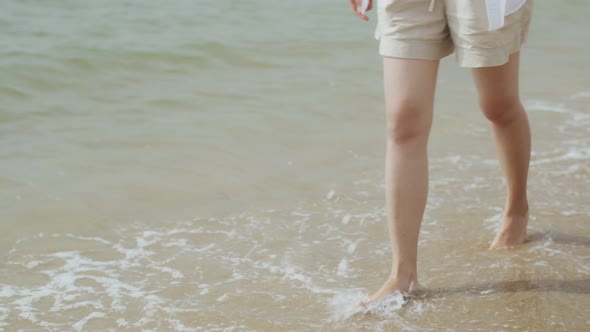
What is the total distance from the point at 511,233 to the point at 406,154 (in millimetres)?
900

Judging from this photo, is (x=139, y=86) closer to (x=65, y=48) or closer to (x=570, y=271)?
(x=65, y=48)

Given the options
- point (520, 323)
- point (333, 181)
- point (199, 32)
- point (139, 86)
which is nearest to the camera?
point (520, 323)

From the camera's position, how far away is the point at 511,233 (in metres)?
3.62

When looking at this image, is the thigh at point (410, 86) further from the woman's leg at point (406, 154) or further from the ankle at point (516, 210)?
the ankle at point (516, 210)

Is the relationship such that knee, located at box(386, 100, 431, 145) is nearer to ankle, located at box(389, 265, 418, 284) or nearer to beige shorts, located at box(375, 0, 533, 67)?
beige shorts, located at box(375, 0, 533, 67)

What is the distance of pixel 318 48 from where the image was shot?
8.52 metres

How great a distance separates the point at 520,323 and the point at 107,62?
5.79m

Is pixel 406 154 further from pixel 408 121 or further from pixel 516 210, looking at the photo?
pixel 516 210

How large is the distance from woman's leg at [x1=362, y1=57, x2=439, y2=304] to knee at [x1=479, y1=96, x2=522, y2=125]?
393 millimetres

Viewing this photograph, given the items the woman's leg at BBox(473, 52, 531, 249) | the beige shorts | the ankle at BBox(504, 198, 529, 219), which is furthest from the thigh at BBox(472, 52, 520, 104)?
the ankle at BBox(504, 198, 529, 219)

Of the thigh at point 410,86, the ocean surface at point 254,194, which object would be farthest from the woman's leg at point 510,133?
the thigh at point 410,86

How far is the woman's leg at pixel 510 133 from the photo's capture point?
3172 mm

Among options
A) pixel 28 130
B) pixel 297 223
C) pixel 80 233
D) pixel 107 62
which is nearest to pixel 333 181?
pixel 297 223

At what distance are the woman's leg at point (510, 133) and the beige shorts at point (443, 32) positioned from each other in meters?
0.20
